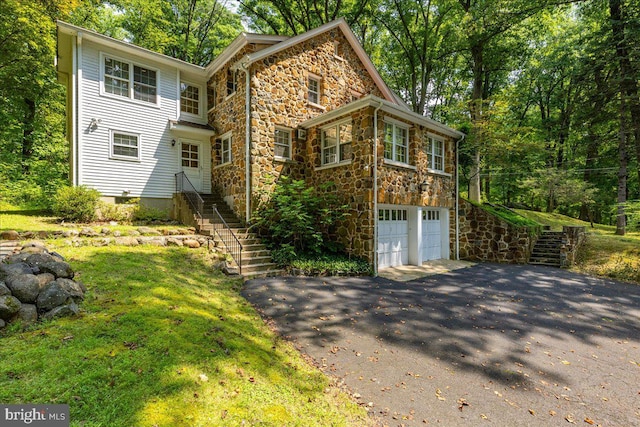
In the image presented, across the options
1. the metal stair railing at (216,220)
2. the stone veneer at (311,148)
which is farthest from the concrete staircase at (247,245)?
the stone veneer at (311,148)

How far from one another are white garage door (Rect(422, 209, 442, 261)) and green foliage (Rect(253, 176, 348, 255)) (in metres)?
4.28

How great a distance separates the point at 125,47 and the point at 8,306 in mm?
11155

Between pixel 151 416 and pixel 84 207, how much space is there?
381 inches

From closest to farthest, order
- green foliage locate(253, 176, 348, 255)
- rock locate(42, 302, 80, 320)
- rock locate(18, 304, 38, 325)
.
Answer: rock locate(18, 304, 38, 325), rock locate(42, 302, 80, 320), green foliage locate(253, 176, 348, 255)

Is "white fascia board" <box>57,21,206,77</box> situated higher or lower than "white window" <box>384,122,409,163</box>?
higher

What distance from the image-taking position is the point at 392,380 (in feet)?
12.1

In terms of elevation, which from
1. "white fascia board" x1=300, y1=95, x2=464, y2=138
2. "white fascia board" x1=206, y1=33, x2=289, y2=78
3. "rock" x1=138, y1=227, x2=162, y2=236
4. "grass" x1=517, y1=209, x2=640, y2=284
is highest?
"white fascia board" x1=206, y1=33, x2=289, y2=78

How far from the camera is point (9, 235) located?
682 cm

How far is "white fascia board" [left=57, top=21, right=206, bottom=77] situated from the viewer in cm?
988

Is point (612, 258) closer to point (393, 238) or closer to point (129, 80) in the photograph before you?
point (393, 238)

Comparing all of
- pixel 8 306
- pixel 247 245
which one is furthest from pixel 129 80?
pixel 8 306

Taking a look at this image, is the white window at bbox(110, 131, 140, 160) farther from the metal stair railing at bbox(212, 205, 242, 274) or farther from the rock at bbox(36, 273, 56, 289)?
the rock at bbox(36, 273, 56, 289)

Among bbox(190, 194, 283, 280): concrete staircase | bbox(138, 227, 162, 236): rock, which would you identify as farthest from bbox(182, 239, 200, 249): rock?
bbox(138, 227, 162, 236): rock

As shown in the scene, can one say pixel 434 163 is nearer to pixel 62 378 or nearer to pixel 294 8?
pixel 62 378
